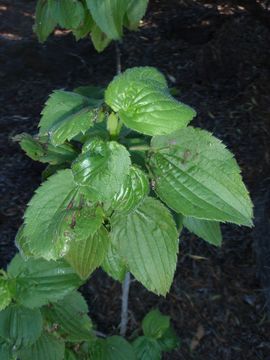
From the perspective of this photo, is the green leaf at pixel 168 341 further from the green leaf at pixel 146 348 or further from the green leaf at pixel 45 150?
the green leaf at pixel 45 150

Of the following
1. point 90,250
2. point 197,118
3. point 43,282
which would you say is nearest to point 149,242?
point 90,250

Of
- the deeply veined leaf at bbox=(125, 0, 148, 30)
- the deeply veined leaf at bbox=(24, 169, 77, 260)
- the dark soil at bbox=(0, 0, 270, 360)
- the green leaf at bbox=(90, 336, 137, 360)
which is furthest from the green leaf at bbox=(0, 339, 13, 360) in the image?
the deeply veined leaf at bbox=(125, 0, 148, 30)

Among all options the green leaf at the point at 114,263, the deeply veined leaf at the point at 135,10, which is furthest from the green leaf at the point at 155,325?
the deeply veined leaf at the point at 135,10

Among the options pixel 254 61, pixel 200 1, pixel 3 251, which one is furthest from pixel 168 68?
pixel 3 251

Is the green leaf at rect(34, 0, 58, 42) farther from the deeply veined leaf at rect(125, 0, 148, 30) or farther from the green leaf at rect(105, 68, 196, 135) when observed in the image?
the green leaf at rect(105, 68, 196, 135)

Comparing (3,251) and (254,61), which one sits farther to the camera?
(254,61)

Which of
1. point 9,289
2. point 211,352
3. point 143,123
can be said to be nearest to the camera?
point 143,123

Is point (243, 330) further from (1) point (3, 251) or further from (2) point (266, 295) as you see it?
(1) point (3, 251)
